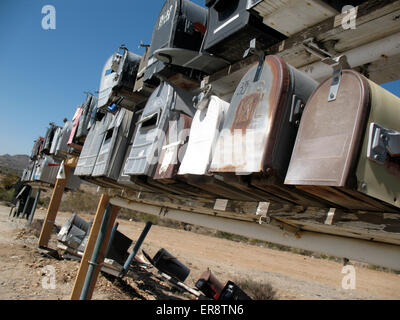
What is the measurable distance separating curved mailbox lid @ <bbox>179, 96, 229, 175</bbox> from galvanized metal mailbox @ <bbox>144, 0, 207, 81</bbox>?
3.19 ft

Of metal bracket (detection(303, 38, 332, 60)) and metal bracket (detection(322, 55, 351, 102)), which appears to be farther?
metal bracket (detection(303, 38, 332, 60))

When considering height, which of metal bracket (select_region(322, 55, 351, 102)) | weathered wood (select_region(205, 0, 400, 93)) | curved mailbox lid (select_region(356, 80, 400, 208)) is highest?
weathered wood (select_region(205, 0, 400, 93))

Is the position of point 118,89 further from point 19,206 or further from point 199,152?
point 19,206

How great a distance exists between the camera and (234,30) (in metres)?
1.87

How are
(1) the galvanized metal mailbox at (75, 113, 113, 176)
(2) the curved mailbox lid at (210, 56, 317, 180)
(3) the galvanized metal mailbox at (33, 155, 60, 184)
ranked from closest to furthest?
(2) the curved mailbox lid at (210, 56, 317, 180)
(1) the galvanized metal mailbox at (75, 113, 113, 176)
(3) the galvanized metal mailbox at (33, 155, 60, 184)

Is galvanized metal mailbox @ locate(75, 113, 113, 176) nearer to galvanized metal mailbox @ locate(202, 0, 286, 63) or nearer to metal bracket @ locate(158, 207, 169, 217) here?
metal bracket @ locate(158, 207, 169, 217)

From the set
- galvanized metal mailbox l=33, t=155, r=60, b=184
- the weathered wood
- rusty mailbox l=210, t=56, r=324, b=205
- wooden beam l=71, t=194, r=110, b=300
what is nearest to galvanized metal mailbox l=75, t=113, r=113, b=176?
wooden beam l=71, t=194, r=110, b=300

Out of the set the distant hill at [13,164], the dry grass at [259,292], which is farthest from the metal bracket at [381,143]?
the distant hill at [13,164]

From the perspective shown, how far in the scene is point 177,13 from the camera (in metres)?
2.64

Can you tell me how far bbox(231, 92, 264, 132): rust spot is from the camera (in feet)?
4.63

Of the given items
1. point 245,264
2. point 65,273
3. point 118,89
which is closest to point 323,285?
point 245,264

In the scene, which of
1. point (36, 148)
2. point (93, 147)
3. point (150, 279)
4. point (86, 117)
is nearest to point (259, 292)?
point (150, 279)

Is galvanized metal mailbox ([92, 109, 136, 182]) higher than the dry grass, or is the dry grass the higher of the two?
galvanized metal mailbox ([92, 109, 136, 182])
